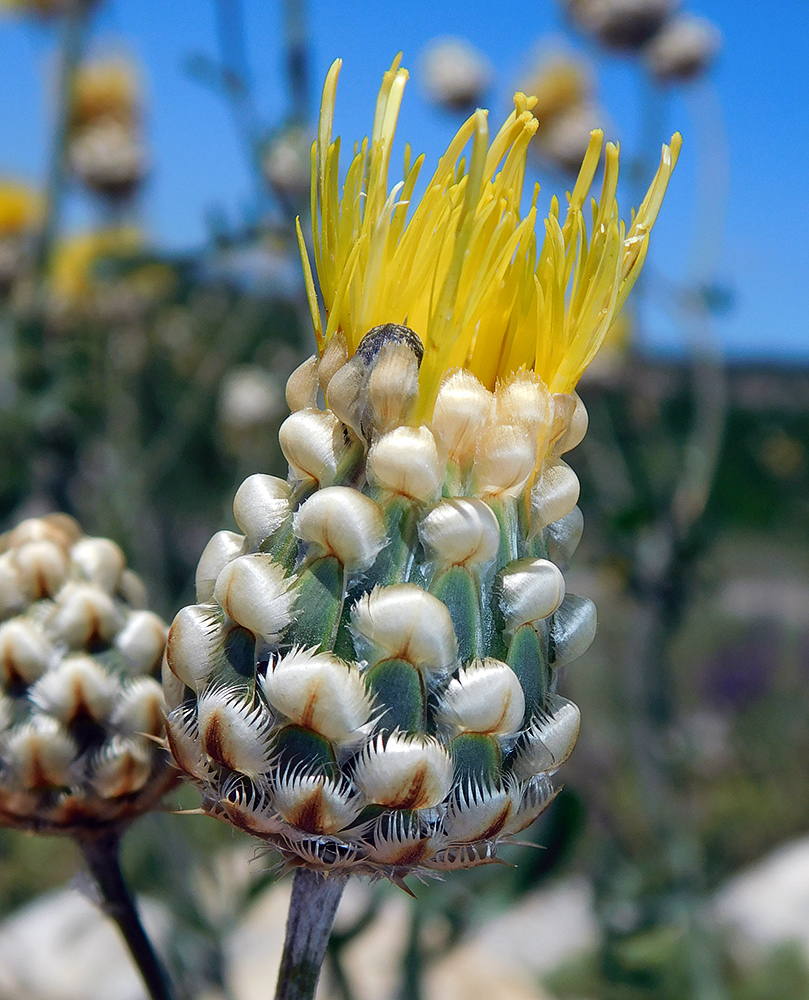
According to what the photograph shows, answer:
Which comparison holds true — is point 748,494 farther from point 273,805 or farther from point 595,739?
point 273,805

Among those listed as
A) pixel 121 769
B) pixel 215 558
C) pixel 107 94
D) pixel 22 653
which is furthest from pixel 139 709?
pixel 107 94

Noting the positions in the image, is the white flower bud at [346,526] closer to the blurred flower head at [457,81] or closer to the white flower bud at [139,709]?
the white flower bud at [139,709]

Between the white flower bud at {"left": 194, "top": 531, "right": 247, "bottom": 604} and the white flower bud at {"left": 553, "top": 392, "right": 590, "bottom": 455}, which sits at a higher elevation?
the white flower bud at {"left": 553, "top": 392, "right": 590, "bottom": 455}

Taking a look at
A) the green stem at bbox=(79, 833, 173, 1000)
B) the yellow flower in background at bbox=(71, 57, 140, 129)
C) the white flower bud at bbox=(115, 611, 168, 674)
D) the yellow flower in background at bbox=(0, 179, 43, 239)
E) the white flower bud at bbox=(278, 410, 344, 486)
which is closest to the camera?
the white flower bud at bbox=(278, 410, 344, 486)

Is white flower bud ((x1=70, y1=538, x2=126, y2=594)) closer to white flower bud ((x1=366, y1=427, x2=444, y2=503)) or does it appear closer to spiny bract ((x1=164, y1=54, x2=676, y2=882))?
spiny bract ((x1=164, y1=54, x2=676, y2=882))

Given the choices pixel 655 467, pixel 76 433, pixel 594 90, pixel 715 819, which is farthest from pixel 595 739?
pixel 76 433

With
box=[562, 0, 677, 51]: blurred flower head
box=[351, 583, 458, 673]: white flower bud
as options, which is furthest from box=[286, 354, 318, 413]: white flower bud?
box=[562, 0, 677, 51]: blurred flower head
